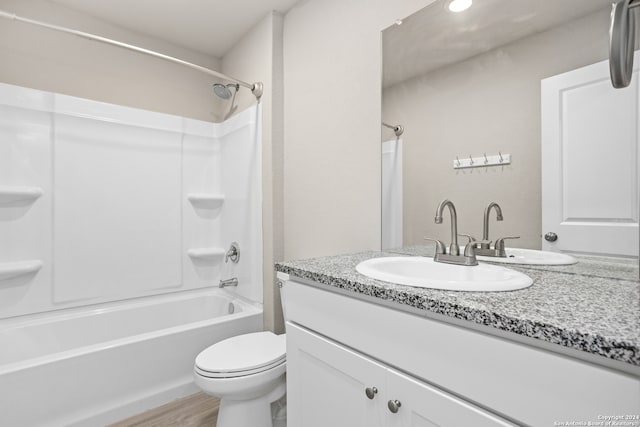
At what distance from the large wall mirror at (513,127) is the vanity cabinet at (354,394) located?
65 cm

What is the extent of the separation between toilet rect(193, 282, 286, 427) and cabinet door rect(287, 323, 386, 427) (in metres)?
0.29

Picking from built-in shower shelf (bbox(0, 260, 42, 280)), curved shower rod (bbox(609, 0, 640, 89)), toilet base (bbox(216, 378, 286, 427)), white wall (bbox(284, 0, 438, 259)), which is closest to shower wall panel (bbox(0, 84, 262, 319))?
built-in shower shelf (bbox(0, 260, 42, 280))

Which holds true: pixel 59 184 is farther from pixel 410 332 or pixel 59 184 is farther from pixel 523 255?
pixel 523 255

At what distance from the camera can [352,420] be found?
3.05 feet

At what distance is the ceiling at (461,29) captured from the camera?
1.04 metres

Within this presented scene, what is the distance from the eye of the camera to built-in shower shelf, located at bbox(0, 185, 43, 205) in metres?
1.84

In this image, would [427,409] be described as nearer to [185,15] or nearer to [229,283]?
[229,283]

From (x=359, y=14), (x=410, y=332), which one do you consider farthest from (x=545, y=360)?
(x=359, y=14)

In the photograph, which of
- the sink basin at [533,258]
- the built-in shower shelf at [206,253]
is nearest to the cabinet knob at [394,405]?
the sink basin at [533,258]

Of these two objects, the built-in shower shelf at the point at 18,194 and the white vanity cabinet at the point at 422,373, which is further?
the built-in shower shelf at the point at 18,194

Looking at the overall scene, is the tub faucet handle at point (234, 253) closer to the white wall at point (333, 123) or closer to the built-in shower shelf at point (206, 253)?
the built-in shower shelf at point (206, 253)

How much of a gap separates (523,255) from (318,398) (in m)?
0.85

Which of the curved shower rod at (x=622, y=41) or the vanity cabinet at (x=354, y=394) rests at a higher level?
the curved shower rod at (x=622, y=41)

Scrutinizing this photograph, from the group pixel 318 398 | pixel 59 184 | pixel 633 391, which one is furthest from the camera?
pixel 59 184
